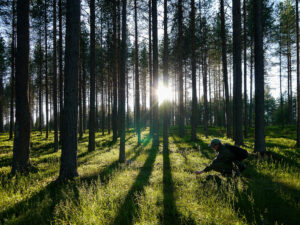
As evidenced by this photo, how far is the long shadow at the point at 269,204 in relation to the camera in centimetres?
261

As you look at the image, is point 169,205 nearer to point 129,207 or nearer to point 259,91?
point 129,207

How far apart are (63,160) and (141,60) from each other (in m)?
26.8

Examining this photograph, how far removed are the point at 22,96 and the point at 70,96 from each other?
2504 millimetres

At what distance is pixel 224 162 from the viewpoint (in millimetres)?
4293

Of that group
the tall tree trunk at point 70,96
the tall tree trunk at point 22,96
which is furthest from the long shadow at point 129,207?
the tall tree trunk at point 22,96

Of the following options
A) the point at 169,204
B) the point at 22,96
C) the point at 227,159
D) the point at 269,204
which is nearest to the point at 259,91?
the point at 227,159

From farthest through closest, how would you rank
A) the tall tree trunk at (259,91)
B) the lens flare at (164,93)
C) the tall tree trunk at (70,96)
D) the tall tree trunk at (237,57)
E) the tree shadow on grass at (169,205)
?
the lens flare at (164,93) < the tall tree trunk at (237,57) < the tall tree trunk at (259,91) < the tall tree trunk at (70,96) < the tree shadow on grass at (169,205)

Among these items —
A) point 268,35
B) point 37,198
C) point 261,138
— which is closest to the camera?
point 37,198

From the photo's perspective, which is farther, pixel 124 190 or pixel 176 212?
pixel 124 190

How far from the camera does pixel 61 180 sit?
4.60m

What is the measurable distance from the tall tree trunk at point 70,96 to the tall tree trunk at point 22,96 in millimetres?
2231

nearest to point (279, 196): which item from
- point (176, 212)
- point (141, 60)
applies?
point (176, 212)

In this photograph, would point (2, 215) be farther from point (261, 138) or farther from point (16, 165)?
point (261, 138)

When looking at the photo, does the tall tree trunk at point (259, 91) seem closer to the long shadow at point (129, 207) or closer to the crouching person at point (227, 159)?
the crouching person at point (227, 159)
